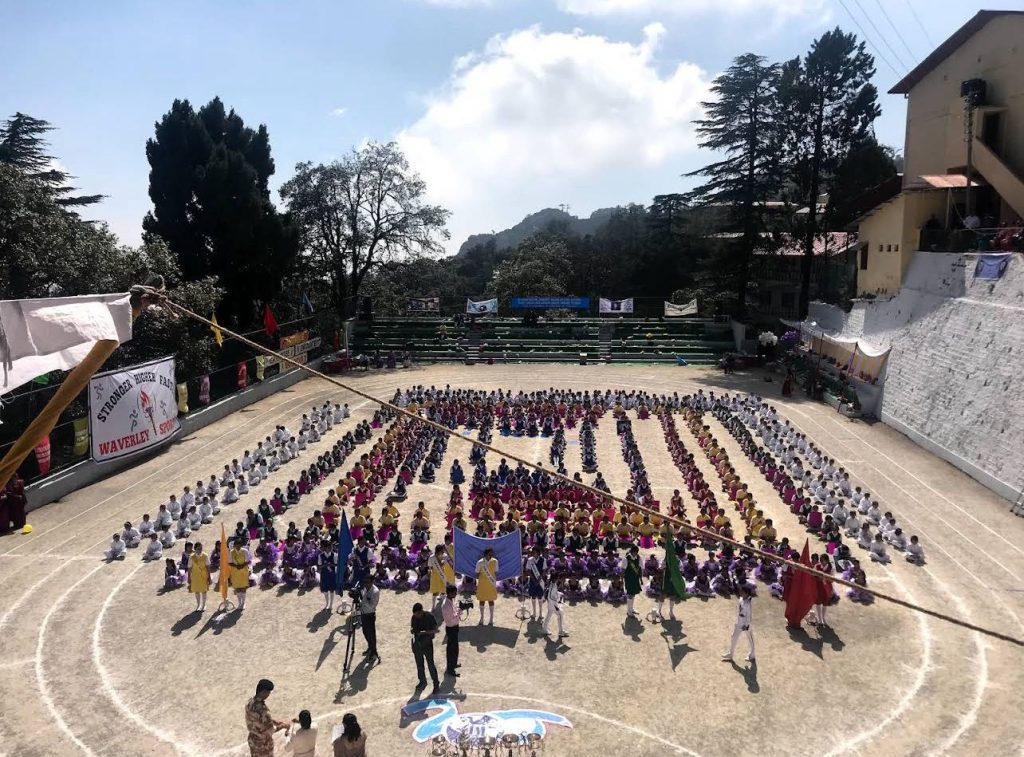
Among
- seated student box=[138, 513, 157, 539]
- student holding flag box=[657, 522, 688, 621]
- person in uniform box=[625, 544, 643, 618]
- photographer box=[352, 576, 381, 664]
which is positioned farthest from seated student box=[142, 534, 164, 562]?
student holding flag box=[657, 522, 688, 621]

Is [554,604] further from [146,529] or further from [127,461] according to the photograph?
[127,461]

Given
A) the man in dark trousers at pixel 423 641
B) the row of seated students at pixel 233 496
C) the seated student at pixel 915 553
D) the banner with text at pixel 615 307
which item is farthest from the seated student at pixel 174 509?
the banner with text at pixel 615 307

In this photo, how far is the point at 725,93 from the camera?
128 feet

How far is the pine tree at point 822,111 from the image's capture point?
37.4m

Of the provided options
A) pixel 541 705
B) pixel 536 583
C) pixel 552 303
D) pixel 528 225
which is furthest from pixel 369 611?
pixel 528 225

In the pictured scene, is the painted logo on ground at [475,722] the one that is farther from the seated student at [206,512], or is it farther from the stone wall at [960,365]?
the stone wall at [960,365]

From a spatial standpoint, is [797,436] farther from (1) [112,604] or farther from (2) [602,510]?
(1) [112,604]

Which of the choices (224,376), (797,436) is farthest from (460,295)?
(797,436)

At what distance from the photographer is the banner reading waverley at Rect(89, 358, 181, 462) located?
18.4 meters

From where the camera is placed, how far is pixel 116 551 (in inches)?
574

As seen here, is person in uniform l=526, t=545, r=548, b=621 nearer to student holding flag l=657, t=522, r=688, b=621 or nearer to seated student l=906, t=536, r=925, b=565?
student holding flag l=657, t=522, r=688, b=621

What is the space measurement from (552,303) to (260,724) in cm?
3936

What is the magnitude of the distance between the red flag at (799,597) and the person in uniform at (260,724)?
8106 millimetres

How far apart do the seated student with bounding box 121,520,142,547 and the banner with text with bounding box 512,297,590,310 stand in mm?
32358
